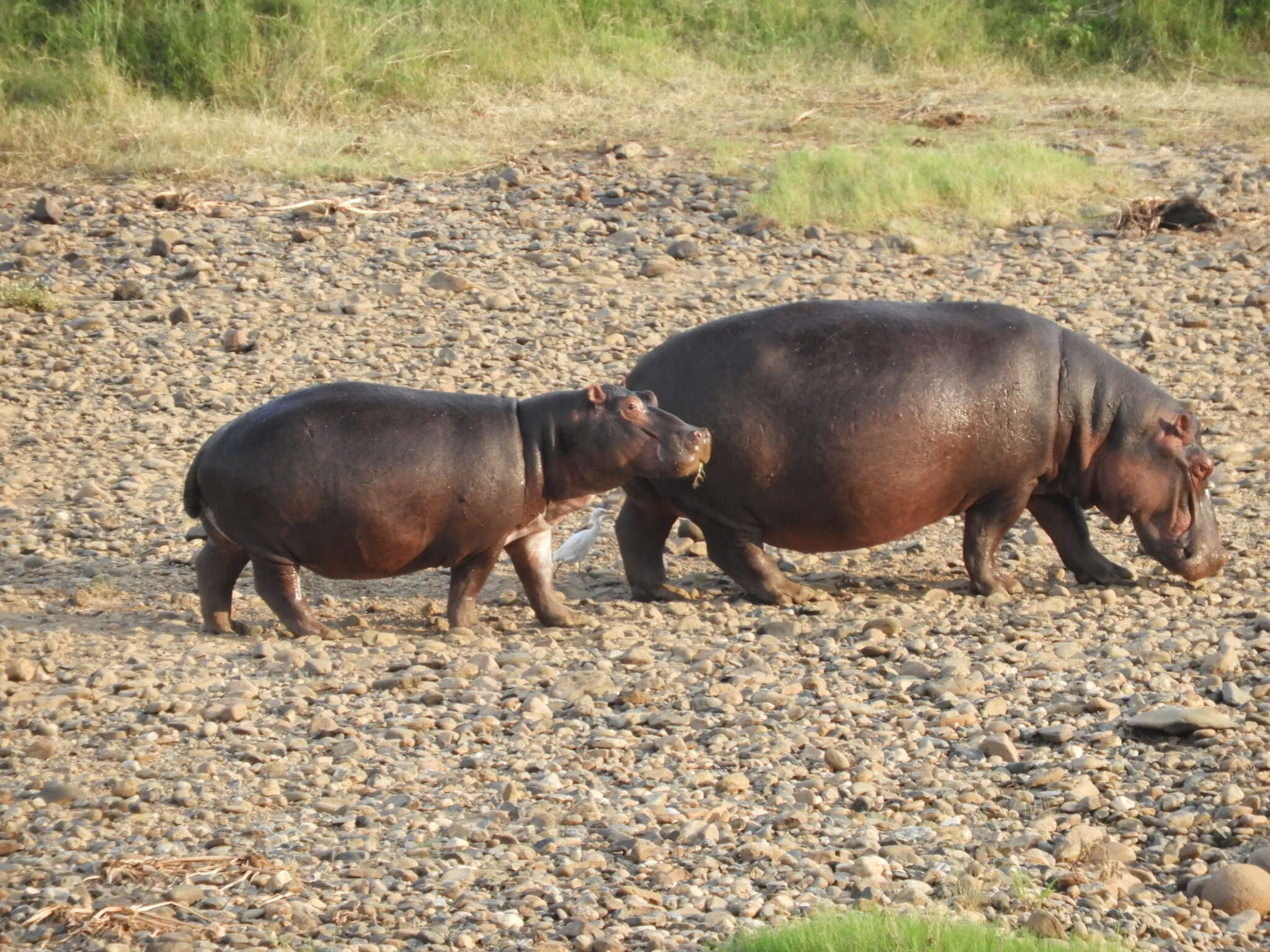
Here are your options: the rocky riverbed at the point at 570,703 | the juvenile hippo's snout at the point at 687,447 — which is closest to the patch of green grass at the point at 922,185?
the rocky riverbed at the point at 570,703

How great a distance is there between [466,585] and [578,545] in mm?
1227

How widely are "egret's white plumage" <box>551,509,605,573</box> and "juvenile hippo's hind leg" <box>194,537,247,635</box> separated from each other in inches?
64.2

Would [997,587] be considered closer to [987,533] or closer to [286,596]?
[987,533]

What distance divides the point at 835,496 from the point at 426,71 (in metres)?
9.24

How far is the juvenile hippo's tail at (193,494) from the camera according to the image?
7227 mm

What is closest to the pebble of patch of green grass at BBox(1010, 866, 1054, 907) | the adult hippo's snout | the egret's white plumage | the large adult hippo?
patch of green grass at BBox(1010, 866, 1054, 907)

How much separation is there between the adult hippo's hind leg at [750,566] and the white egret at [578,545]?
0.94 meters

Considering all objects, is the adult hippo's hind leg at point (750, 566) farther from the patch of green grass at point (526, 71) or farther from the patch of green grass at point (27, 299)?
the patch of green grass at point (526, 71)

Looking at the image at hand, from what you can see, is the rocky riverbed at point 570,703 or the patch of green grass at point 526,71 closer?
the rocky riverbed at point 570,703

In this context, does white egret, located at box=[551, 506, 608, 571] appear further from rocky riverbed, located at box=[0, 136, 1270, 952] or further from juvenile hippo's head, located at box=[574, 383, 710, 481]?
juvenile hippo's head, located at box=[574, 383, 710, 481]

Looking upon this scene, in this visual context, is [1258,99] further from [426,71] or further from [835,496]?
[835,496]

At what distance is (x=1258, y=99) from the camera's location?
1619cm

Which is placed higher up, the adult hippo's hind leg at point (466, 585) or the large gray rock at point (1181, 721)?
the large gray rock at point (1181, 721)

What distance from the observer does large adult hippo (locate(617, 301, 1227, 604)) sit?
751cm
